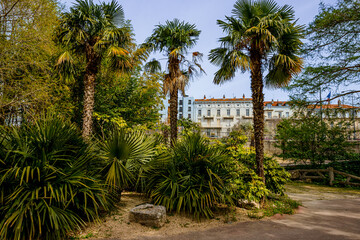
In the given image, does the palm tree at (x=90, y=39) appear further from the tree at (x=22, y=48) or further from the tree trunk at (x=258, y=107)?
the tree trunk at (x=258, y=107)

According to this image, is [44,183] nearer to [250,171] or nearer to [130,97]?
[250,171]

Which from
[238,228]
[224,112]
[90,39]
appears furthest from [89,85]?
[224,112]

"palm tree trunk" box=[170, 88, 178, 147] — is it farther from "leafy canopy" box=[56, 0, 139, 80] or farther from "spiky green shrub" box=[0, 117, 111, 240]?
"spiky green shrub" box=[0, 117, 111, 240]

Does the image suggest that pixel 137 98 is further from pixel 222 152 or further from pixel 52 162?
pixel 52 162

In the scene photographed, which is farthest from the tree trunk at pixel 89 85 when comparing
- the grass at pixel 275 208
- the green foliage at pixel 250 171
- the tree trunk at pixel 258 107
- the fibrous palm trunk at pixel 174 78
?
the grass at pixel 275 208

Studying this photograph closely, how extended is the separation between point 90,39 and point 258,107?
7572 millimetres

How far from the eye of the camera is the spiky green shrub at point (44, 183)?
3.68 metres

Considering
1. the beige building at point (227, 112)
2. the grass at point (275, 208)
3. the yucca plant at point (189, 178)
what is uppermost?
the beige building at point (227, 112)

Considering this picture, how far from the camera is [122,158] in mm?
5891

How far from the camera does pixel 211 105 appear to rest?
66.1 meters

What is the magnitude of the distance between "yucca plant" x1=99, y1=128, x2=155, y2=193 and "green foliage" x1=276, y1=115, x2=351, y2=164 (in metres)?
11.5

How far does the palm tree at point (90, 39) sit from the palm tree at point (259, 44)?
14.4ft

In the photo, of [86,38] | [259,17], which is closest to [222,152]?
[259,17]

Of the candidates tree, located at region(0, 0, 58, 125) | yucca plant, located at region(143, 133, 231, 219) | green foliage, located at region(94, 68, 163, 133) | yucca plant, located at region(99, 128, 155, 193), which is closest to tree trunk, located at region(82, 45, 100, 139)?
tree, located at region(0, 0, 58, 125)
